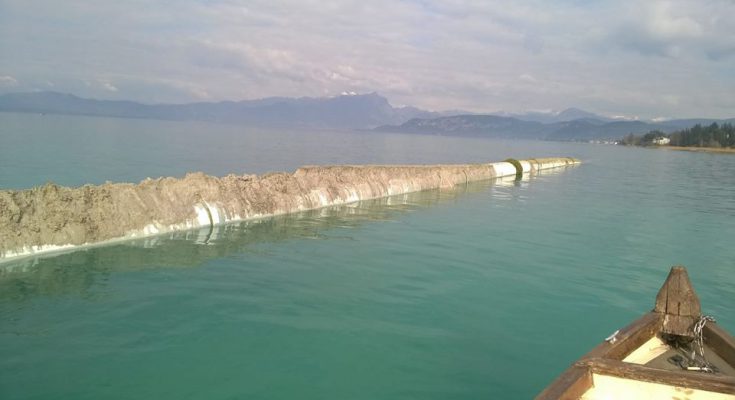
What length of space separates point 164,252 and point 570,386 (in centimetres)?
1104

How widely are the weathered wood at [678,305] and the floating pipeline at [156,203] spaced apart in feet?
41.5

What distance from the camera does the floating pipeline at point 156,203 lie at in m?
11.7

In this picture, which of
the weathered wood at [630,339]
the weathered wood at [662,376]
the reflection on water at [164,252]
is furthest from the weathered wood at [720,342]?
the reflection on water at [164,252]

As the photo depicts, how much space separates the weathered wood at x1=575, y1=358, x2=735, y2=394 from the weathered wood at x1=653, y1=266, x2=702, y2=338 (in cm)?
220

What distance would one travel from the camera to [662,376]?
15.9 feet

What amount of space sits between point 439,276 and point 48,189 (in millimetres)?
9768

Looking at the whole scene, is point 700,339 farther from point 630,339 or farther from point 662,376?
point 662,376

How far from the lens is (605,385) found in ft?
16.6

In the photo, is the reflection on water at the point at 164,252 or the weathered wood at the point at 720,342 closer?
the weathered wood at the point at 720,342

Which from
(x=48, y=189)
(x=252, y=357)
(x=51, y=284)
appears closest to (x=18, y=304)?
(x=51, y=284)

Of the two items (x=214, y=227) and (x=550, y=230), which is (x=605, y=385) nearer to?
(x=214, y=227)

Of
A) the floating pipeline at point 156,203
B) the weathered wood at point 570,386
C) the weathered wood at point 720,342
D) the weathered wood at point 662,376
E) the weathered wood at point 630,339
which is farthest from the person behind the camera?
the floating pipeline at point 156,203

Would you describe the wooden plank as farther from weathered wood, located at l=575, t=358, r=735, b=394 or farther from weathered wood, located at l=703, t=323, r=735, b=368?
weathered wood, located at l=703, t=323, r=735, b=368

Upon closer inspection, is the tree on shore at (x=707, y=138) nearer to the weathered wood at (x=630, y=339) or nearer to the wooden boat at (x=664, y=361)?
the wooden boat at (x=664, y=361)
